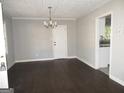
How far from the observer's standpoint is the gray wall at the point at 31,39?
562cm

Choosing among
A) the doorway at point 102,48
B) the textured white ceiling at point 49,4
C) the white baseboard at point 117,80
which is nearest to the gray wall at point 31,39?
the textured white ceiling at point 49,4

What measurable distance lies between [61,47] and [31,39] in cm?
189

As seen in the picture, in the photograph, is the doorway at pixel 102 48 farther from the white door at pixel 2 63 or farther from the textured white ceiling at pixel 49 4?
the white door at pixel 2 63

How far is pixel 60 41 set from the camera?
625 cm

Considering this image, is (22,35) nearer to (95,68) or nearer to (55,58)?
(55,58)

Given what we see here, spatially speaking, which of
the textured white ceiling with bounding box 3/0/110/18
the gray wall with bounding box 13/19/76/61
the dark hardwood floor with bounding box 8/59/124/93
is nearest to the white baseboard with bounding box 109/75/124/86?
the dark hardwood floor with bounding box 8/59/124/93

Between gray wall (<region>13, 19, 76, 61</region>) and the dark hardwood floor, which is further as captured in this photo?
gray wall (<region>13, 19, 76, 61</region>)

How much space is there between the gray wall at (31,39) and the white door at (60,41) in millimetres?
253

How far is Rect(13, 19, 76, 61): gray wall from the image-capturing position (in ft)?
18.4

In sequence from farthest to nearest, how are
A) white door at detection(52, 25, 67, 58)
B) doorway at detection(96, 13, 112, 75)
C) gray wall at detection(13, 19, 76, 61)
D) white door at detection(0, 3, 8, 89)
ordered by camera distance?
white door at detection(52, 25, 67, 58) < gray wall at detection(13, 19, 76, 61) < doorway at detection(96, 13, 112, 75) < white door at detection(0, 3, 8, 89)

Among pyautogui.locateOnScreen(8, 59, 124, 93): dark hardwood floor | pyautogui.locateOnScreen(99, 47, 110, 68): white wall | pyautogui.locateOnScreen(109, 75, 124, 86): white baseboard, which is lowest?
pyautogui.locateOnScreen(8, 59, 124, 93): dark hardwood floor

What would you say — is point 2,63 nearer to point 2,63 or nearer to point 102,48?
point 2,63

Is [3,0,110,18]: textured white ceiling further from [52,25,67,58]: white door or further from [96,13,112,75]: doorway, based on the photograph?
[52,25,67,58]: white door

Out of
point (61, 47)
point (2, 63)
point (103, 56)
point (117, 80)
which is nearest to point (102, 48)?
point (103, 56)
